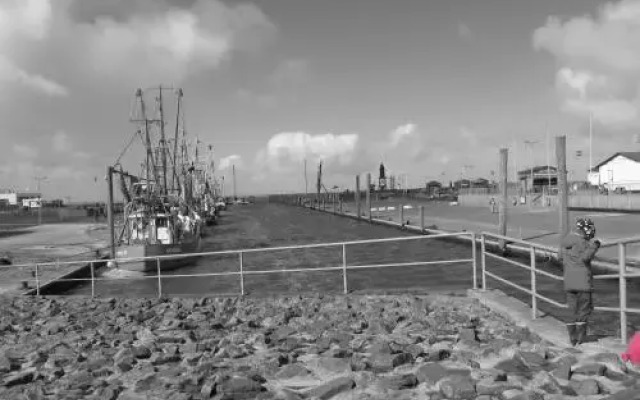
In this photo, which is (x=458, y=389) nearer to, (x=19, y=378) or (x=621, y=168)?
(x=19, y=378)

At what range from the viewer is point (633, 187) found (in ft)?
233

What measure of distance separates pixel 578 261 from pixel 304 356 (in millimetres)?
4327

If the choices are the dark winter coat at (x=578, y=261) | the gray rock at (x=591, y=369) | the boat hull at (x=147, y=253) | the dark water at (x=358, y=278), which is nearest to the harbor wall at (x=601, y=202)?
the dark water at (x=358, y=278)

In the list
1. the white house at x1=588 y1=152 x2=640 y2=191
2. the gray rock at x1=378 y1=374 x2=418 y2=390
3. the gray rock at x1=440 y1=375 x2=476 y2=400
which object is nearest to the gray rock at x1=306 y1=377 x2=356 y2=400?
the gray rock at x1=378 y1=374 x2=418 y2=390

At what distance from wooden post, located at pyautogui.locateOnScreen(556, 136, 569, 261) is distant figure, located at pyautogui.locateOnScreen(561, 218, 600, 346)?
693 inches

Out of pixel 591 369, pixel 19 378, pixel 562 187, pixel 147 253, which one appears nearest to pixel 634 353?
pixel 591 369

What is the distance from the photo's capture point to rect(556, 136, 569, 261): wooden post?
25.2 metres

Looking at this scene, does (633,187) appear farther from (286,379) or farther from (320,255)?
(286,379)

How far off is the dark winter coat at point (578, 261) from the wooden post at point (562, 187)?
1774 cm

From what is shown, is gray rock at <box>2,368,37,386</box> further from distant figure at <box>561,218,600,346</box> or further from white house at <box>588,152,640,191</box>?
white house at <box>588,152,640,191</box>

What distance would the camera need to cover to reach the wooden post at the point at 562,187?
2523cm

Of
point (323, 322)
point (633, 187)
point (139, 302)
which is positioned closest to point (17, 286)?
point (139, 302)

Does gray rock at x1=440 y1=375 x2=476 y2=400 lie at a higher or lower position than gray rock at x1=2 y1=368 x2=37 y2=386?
higher

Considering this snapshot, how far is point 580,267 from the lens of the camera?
787cm
